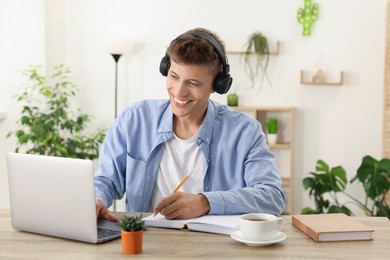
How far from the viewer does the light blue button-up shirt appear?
7.70 ft

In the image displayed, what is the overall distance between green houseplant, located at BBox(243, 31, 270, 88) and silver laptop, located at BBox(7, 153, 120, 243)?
3219 mm

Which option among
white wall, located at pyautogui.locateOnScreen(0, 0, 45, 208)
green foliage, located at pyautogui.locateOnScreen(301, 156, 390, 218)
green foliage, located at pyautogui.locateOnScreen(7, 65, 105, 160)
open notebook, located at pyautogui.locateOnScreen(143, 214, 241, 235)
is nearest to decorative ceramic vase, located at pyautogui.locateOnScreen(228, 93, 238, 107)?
green foliage, located at pyautogui.locateOnScreen(301, 156, 390, 218)

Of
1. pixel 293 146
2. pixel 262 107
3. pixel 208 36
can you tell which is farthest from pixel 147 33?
pixel 208 36

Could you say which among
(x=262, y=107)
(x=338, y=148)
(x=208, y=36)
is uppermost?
(x=208, y=36)

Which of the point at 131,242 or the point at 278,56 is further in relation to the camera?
the point at 278,56

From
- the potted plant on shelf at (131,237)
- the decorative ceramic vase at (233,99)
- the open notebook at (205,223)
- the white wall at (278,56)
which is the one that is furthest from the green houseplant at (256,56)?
the potted plant on shelf at (131,237)

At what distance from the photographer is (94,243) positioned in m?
1.78

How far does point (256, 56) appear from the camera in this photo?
5020 millimetres

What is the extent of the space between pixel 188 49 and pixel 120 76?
9.53 ft

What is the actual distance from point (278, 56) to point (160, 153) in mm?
2797

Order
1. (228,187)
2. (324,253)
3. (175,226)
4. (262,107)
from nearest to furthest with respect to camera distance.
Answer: (324,253) → (175,226) → (228,187) → (262,107)

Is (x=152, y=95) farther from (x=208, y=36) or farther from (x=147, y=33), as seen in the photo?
(x=208, y=36)

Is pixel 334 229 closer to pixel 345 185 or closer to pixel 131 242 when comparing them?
pixel 131 242

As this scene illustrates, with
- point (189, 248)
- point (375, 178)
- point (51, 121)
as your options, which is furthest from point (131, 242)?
→ point (375, 178)
